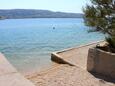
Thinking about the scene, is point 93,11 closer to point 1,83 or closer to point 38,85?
point 38,85

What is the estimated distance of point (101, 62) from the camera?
7891 millimetres

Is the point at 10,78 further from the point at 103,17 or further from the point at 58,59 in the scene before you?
the point at 58,59

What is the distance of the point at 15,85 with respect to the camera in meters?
1.88

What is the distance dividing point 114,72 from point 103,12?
8.19 feet

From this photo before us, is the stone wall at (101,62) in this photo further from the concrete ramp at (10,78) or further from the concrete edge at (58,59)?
the concrete ramp at (10,78)

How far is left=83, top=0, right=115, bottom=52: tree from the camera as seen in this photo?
881 centimetres

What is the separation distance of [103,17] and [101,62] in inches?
77.6

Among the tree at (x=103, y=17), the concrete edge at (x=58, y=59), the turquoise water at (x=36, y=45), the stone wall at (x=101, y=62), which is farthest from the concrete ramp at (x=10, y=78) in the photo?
the turquoise water at (x=36, y=45)

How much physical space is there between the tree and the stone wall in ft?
3.47

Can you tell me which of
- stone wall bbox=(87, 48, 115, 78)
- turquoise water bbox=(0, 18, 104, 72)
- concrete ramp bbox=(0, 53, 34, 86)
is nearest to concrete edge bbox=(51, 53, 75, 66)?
turquoise water bbox=(0, 18, 104, 72)

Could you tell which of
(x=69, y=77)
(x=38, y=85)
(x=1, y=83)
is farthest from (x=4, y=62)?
(x=69, y=77)

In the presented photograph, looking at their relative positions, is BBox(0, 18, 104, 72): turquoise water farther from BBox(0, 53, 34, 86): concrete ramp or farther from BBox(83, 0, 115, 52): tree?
BBox(0, 53, 34, 86): concrete ramp

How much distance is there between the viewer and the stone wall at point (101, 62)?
298 inches

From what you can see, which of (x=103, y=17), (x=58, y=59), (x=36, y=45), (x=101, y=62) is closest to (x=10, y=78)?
(x=101, y=62)
